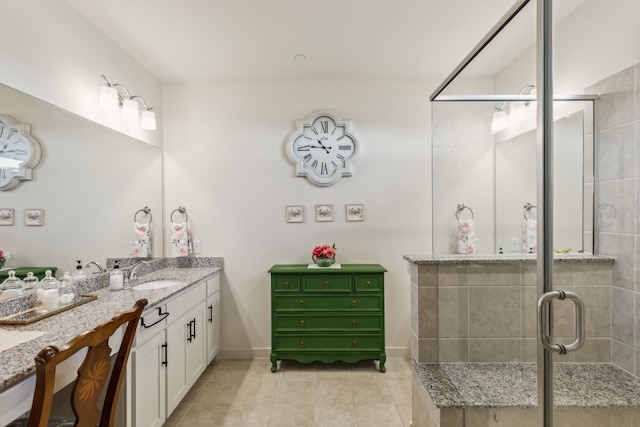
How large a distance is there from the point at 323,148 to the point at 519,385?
240 centimetres

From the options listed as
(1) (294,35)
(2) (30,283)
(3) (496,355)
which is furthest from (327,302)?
(1) (294,35)

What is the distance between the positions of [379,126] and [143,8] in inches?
83.0

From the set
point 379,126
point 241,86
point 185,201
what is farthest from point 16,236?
point 379,126

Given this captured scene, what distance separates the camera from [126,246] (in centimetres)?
273

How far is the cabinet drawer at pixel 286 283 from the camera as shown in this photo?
284 centimetres

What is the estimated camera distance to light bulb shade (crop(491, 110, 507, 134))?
1.56m

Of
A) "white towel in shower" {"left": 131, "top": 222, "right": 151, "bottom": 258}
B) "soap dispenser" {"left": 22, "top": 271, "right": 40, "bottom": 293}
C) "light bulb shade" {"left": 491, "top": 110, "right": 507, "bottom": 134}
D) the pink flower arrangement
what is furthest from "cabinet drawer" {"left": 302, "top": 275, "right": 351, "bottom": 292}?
"soap dispenser" {"left": 22, "top": 271, "right": 40, "bottom": 293}

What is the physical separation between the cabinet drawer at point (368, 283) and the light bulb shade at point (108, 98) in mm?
2347

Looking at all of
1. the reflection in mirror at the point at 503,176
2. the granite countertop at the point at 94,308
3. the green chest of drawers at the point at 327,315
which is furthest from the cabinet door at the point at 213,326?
the reflection in mirror at the point at 503,176

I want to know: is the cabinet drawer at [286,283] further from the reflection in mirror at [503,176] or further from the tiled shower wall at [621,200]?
the tiled shower wall at [621,200]

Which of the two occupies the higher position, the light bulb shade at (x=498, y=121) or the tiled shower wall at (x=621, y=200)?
the light bulb shade at (x=498, y=121)

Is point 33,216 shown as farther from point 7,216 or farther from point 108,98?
point 108,98

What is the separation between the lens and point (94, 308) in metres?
1.80

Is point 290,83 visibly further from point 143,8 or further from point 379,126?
point 143,8
